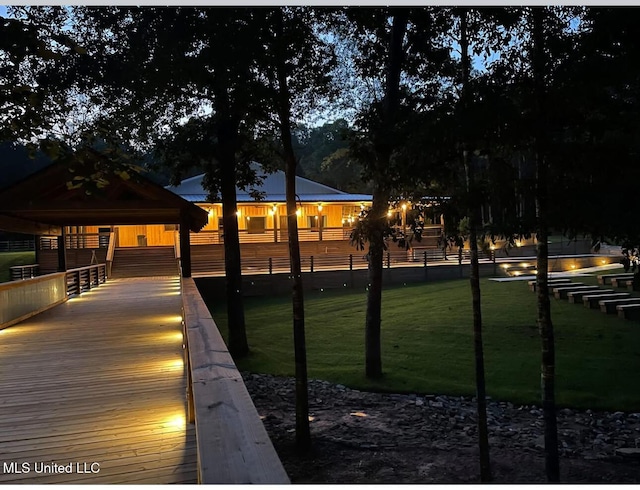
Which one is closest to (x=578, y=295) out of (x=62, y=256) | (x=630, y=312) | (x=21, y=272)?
(x=630, y=312)

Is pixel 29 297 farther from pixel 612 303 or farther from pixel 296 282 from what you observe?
pixel 612 303

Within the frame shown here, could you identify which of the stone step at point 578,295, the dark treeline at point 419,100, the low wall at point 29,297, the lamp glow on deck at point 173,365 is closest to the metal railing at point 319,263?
the stone step at point 578,295

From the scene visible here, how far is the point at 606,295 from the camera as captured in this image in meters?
15.2

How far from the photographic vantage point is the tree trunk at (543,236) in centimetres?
514

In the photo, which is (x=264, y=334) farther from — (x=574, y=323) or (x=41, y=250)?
(x=41, y=250)

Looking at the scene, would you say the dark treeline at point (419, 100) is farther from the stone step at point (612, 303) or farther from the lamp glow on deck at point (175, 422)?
the stone step at point (612, 303)

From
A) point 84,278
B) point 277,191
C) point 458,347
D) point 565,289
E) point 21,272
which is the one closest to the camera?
point 458,347

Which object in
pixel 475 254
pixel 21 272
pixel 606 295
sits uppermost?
pixel 475 254

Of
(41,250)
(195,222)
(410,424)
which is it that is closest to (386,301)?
(195,222)

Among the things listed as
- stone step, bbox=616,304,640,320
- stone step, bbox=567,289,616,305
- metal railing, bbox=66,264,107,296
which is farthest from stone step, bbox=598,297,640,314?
metal railing, bbox=66,264,107,296

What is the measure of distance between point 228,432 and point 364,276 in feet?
67.6

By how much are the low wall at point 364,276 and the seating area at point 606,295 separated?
Answer: 539 centimetres

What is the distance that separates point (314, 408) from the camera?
9188 mm

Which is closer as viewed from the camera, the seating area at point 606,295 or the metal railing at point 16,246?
the seating area at point 606,295
